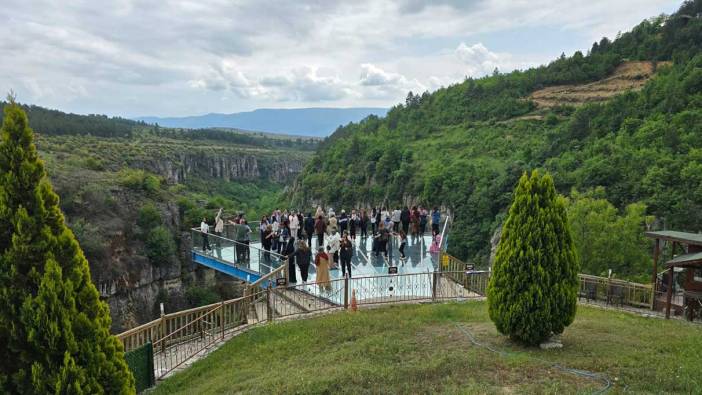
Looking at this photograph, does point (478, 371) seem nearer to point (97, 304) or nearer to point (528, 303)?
point (528, 303)

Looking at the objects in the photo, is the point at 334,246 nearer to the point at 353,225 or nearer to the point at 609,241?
the point at 353,225

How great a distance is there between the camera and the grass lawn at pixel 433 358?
26.6 feet

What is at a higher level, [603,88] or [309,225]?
[603,88]

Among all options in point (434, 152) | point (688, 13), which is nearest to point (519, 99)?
point (434, 152)

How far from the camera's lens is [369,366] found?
363 inches

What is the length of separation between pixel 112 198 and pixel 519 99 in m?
89.9

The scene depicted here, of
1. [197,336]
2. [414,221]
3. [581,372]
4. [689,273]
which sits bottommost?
[197,336]

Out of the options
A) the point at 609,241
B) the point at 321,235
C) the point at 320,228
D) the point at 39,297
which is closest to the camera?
the point at 39,297

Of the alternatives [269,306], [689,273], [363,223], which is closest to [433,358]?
[269,306]

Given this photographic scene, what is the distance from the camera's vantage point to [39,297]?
5660 mm

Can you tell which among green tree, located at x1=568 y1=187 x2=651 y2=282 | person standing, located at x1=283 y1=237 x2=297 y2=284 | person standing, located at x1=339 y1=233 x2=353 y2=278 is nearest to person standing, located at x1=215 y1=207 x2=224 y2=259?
person standing, located at x1=283 y1=237 x2=297 y2=284

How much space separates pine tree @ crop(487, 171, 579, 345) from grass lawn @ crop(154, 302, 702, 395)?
579mm

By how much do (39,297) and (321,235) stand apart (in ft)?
46.3

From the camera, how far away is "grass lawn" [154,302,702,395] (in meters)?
8.12
